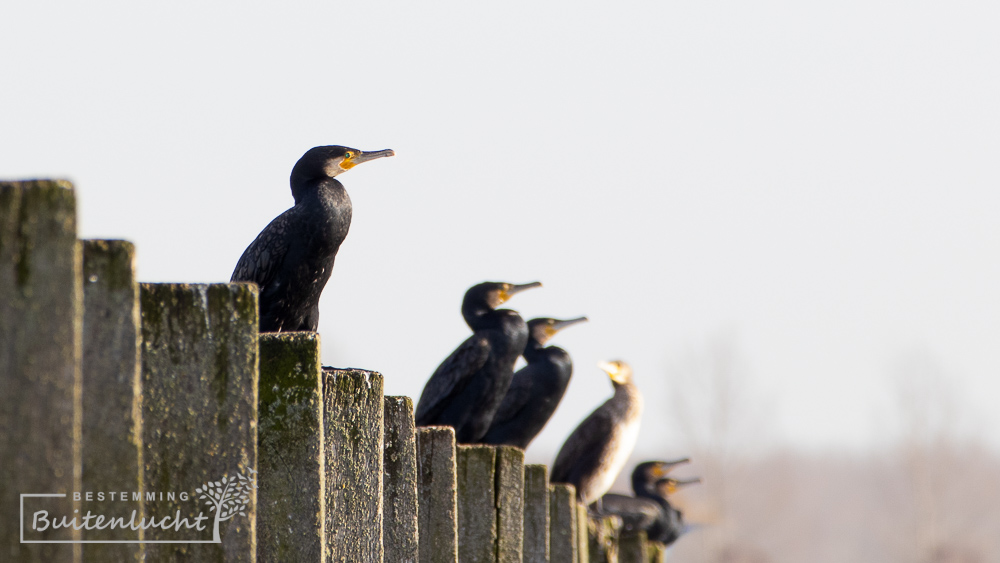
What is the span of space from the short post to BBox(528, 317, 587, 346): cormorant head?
Result: 14.5 feet

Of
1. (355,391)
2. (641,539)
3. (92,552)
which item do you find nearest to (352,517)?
(355,391)

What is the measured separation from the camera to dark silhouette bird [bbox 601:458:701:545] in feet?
28.8

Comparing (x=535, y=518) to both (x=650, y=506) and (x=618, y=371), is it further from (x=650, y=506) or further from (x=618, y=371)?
(x=618, y=371)

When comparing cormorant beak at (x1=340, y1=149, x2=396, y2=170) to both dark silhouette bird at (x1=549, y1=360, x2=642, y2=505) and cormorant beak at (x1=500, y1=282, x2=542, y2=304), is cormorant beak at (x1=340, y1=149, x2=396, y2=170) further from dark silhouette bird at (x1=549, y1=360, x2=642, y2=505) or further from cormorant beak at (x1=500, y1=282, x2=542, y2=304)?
dark silhouette bird at (x1=549, y1=360, x2=642, y2=505)

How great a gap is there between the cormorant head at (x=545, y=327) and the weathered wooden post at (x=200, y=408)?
6.32 metres

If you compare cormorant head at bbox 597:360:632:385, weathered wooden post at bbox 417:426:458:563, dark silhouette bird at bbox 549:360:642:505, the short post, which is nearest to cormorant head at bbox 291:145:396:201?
the short post

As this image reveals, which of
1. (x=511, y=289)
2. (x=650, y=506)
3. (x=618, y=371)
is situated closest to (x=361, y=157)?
(x=511, y=289)

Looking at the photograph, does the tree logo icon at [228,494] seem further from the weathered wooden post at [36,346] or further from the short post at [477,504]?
the short post at [477,504]

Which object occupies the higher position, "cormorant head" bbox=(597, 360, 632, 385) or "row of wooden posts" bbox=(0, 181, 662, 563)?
"cormorant head" bbox=(597, 360, 632, 385)

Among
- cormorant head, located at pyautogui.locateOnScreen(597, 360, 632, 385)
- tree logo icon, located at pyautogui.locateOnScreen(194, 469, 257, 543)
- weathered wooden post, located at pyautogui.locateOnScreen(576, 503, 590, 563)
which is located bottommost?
weathered wooden post, located at pyautogui.locateOnScreen(576, 503, 590, 563)

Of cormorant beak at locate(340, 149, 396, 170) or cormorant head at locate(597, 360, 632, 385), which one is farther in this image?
cormorant head at locate(597, 360, 632, 385)

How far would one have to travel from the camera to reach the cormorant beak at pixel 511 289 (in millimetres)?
7438

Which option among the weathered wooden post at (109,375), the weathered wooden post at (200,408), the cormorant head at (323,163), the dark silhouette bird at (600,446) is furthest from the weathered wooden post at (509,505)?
the dark silhouette bird at (600,446)

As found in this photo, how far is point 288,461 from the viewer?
2.17 m
